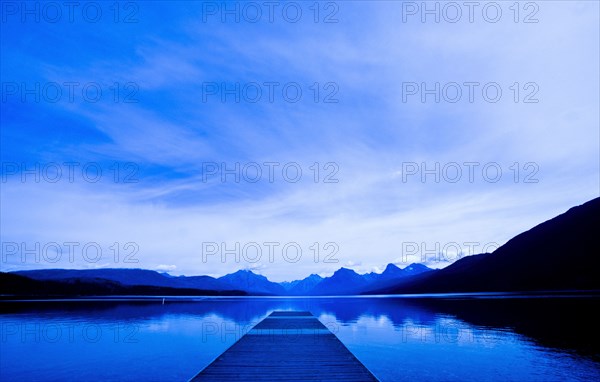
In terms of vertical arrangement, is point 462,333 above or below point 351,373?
below

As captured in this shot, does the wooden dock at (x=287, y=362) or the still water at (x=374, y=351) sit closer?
the wooden dock at (x=287, y=362)

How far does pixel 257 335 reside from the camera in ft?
111

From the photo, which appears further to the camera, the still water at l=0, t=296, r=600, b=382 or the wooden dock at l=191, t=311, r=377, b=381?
the still water at l=0, t=296, r=600, b=382

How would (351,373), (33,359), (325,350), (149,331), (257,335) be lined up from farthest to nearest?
(149,331), (257,335), (33,359), (325,350), (351,373)

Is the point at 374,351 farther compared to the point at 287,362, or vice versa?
the point at 374,351

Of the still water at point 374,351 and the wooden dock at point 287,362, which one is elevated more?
the wooden dock at point 287,362

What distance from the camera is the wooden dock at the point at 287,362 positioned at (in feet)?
61.8

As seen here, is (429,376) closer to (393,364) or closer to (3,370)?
(393,364)

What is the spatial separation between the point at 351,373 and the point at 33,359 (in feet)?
75.2

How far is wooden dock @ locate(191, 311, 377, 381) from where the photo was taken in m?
18.8

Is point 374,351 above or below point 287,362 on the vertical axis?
below

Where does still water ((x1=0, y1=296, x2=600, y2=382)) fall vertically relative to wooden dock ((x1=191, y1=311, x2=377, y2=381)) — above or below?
below

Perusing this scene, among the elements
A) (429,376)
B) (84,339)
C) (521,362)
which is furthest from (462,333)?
(84,339)

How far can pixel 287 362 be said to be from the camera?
21984mm
